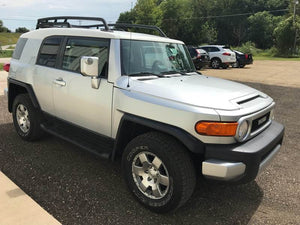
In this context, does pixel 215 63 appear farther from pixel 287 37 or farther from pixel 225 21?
pixel 225 21

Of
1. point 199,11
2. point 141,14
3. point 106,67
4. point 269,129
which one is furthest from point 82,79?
point 199,11

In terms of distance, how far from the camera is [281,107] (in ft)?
26.6

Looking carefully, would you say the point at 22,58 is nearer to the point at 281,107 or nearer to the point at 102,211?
the point at 102,211

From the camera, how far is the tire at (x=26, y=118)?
14.7 feet

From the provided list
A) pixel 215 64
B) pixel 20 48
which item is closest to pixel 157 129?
pixel 20 48

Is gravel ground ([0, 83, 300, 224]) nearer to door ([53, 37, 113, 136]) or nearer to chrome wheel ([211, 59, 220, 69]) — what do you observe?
door ([53, 37, 113, 136])

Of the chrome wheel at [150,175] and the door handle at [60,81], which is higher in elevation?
the door handle at [60,81]

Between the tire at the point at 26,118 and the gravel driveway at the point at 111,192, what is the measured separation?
0.17m

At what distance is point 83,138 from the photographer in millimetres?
3703

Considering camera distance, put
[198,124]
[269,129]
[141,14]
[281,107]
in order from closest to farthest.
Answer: [198,124] → [269,129] → [281,107] → [141,14]

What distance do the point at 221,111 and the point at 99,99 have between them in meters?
1.45

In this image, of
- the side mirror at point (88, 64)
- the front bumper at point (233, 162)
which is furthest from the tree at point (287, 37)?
the side mirror at point (88, 64)

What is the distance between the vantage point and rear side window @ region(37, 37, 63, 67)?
4.11m

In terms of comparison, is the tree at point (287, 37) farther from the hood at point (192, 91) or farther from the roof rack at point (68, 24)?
the hood at point (192, 91)
